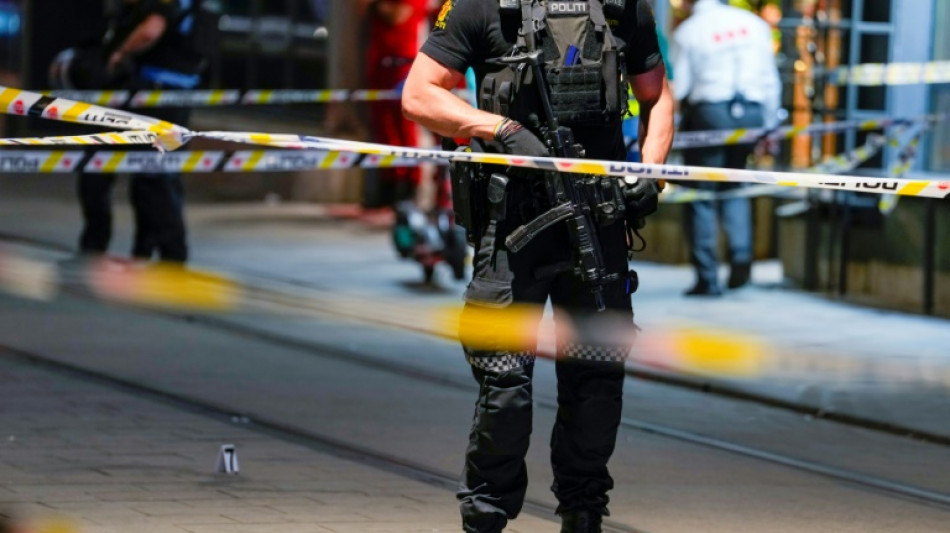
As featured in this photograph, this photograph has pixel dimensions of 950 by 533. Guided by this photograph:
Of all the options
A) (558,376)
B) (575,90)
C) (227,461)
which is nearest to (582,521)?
(558,376)

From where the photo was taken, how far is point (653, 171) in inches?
211

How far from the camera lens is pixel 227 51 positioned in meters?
20.5

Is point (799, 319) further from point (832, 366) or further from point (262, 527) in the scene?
point (262, 527)

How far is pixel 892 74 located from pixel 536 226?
7.41 meters

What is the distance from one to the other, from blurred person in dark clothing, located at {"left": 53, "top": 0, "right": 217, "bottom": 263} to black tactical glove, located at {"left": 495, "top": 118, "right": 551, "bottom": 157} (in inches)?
281

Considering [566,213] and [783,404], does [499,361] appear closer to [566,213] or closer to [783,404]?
[566,213]

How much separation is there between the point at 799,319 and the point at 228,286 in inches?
140

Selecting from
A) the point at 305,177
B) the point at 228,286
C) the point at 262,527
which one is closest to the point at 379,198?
the point at 305,177

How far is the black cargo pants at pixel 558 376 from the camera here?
17.3ft

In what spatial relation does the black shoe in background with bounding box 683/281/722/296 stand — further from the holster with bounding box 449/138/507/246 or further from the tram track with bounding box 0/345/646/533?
the holster with bounding box 449/138/507/246

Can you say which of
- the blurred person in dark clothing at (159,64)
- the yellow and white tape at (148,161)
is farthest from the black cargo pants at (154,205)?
the yellow and white tape at (148,161)

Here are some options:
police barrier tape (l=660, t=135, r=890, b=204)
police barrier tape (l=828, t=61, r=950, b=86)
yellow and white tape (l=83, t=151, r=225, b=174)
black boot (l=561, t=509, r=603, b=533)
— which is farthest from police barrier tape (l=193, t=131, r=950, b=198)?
police barrier tape (l=828, t=61, r=950, b=86)

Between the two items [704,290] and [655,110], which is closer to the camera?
[655,110]

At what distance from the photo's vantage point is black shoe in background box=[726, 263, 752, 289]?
1224 cm
